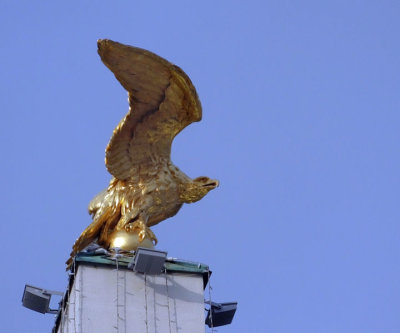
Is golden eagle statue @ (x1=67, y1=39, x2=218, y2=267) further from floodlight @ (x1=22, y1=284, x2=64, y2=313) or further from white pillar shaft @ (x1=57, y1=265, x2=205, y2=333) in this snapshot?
white pillar shaft @ (x1=57, y1=265, x2=205, y2=333)

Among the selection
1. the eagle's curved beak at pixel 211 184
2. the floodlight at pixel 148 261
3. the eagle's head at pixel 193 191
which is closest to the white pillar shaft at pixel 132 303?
the floodlight at pixel 148 261

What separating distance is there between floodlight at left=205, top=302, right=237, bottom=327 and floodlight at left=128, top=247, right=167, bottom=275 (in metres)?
1.36

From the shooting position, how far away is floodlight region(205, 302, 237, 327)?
1166 inches

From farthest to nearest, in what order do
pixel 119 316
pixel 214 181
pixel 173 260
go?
1. pixel 214 181
2. pixel 173 260
3. pixel 119 316

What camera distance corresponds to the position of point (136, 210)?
102 feet

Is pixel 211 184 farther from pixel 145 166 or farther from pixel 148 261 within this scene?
pixel 148 261

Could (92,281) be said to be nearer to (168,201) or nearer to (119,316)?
(119,316)

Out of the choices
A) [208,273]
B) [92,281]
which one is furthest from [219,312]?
[92,281]

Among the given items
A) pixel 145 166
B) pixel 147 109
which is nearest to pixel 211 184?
pixel 145 166

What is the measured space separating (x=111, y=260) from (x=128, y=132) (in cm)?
304

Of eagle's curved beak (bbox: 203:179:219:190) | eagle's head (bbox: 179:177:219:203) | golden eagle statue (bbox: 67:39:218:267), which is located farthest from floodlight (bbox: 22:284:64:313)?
eagle's curved beak (bbox: 203:179:219:190)

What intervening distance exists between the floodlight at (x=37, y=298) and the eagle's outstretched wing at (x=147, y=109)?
9.98 ft

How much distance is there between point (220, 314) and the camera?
29891mm

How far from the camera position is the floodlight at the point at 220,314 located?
97.1 ft
